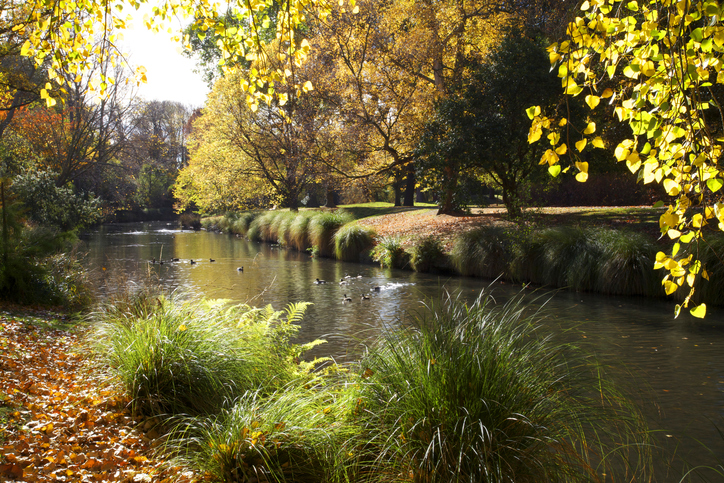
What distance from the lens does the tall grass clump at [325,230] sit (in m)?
19.0

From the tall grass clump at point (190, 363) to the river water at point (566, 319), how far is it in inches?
23.2

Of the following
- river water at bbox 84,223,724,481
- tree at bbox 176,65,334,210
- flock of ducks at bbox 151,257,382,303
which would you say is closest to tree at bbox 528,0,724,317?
river water at bbox 84,223,724,481

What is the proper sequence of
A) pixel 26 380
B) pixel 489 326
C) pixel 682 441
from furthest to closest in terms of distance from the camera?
pixel 26 380 → pixel 682 441 → pixel 489 326

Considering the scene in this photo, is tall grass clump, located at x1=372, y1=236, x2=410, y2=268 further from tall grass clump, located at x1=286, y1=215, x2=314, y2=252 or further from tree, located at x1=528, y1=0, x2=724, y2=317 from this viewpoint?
tree, located at x1=528, y1=0, x2=724, y2=317

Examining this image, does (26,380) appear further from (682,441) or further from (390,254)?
(390,254)

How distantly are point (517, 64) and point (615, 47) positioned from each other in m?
12.0

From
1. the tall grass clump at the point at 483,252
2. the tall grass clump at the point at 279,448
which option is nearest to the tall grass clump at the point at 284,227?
the tall grass clump at the point at 483,252

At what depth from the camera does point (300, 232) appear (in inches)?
827

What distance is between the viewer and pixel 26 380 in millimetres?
4695

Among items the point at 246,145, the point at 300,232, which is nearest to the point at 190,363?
the point at 300,232

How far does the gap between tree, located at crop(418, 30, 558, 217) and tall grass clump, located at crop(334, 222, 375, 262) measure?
362cm

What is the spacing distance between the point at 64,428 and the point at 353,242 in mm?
13782

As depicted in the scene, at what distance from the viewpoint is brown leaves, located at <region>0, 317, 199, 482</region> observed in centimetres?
322

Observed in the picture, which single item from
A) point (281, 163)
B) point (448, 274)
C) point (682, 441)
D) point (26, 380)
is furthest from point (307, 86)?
point (281, 163)
